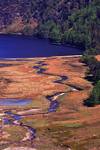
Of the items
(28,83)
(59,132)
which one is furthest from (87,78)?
(59,132)

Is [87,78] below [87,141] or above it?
below

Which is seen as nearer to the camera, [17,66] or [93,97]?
[93,97]

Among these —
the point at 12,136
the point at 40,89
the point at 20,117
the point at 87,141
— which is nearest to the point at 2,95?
the point at 40,89

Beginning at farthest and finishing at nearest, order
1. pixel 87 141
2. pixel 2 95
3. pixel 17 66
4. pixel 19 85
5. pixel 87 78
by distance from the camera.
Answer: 1. pixel 17 66
2. pixel 87 78
3. pixel 19 85
4. pixel 2 95
5. pixel 87 141

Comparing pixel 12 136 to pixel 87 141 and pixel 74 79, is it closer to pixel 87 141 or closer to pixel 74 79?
pixel 87 141

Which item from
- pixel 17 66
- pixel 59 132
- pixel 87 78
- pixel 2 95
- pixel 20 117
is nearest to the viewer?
pixel 59 132

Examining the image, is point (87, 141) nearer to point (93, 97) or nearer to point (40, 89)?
point (93, 97)
